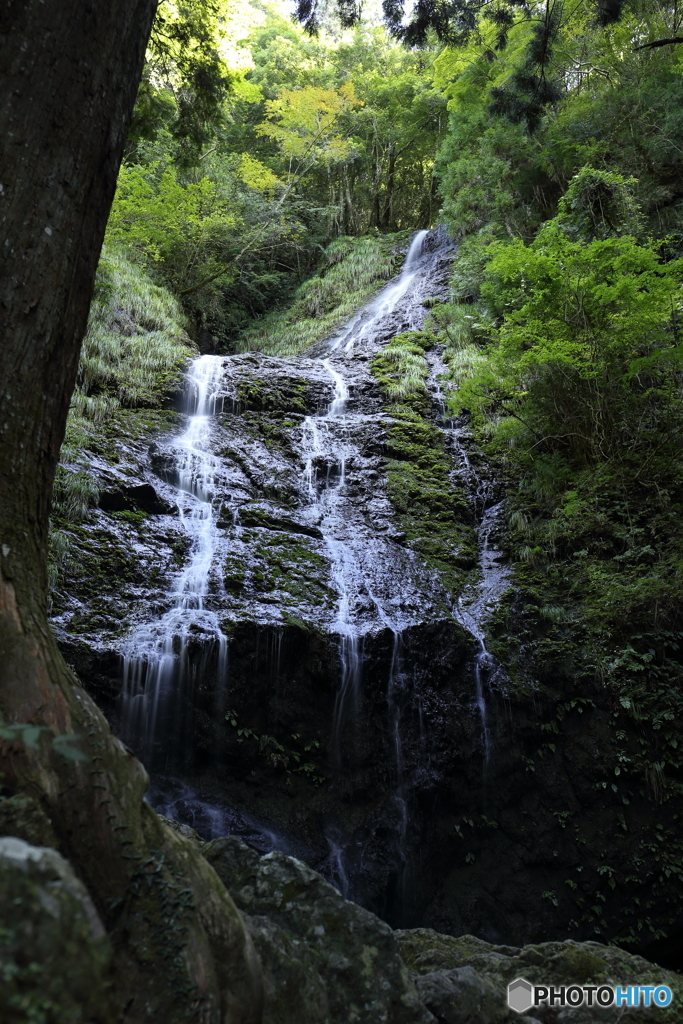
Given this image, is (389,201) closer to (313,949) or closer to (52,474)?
(52,474)

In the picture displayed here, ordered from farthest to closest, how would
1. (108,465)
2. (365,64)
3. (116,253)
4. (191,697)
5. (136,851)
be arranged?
(365,64) < (116,253) < (108,465) < (191,697) < (136,851)

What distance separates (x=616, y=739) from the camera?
218 inches

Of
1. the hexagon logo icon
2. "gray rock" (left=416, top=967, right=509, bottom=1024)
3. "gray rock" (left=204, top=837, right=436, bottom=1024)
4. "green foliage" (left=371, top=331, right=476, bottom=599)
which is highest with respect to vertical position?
"green foliage" (left=371, top=331, right=476, bottom=599)

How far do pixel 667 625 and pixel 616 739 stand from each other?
1.26 meters

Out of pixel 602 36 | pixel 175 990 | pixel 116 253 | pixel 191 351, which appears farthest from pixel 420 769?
pixel 602 36

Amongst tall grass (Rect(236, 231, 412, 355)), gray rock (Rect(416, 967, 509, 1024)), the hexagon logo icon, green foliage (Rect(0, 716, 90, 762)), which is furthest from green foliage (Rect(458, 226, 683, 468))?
tall grass (Rect(236, 231, 412, 355))

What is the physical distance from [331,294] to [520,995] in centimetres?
1734

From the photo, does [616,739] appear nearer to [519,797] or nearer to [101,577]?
[519,797]

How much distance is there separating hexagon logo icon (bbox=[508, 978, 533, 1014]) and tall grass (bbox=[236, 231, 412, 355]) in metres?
14.0

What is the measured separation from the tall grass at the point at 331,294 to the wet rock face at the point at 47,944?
48.6 feet

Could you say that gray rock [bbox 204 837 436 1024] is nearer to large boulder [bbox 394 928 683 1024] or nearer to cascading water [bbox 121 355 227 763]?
large boulder [bbox 394 928 683 1024]

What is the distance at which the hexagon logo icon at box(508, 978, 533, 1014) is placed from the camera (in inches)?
116

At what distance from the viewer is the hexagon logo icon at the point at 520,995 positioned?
2.94 metres

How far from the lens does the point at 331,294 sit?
58.4 ft
